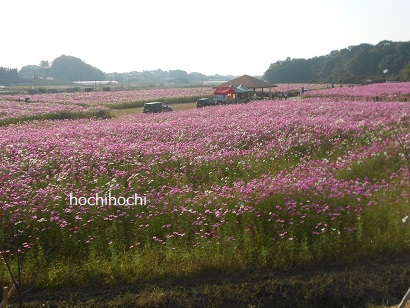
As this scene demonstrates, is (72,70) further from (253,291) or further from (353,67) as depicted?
(253,291)

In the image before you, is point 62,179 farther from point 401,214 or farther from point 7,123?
point 7,123

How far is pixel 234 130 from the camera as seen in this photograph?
15.4 m

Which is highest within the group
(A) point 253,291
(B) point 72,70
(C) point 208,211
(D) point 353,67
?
(B) point 72,70

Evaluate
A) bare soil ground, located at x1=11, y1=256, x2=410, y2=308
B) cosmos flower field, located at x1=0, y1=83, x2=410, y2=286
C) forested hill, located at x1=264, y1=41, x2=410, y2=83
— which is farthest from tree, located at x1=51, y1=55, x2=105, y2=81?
bare soil ground, located at x1=11, y1=256, x2=410, y2=308

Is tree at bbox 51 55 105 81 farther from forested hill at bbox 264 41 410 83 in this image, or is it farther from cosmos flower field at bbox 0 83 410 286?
cosmos flower field at bbox 0 83 410 286

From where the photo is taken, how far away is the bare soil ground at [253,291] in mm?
5148

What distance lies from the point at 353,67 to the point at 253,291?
103393 millimetres

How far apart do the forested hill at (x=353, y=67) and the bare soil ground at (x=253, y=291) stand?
2849 inches

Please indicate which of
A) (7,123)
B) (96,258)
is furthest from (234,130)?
(7,123)

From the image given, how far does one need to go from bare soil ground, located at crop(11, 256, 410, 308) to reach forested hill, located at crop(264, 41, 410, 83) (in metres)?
72.4

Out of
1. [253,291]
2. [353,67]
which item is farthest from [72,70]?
[253,291]

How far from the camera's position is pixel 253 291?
5.31 metres

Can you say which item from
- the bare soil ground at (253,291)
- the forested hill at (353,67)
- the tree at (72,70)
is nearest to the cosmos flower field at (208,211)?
the bare soil ground at (253,291)

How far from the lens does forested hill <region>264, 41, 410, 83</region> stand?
85.4m
